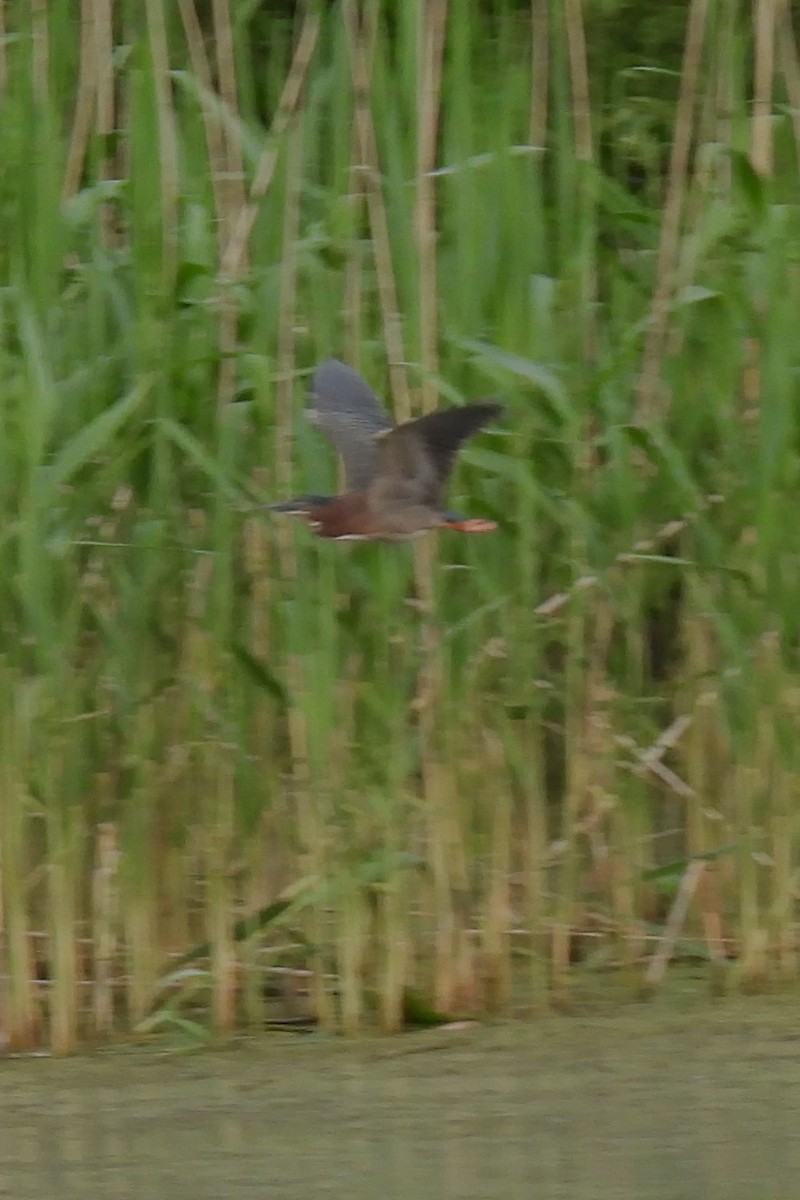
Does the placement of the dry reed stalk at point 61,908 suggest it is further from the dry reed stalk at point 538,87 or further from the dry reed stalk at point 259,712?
the dry reed stalk at point 538,87

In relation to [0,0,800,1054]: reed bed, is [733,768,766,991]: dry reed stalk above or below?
below

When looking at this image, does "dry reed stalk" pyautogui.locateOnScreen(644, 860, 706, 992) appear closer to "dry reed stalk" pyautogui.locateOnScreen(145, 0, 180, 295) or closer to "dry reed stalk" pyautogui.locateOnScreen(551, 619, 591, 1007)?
"dry reed stalk" pyautogui.locateOnScreen(551, 619, 591, 1007)

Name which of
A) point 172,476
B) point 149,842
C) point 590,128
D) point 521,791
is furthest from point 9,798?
point 590,128

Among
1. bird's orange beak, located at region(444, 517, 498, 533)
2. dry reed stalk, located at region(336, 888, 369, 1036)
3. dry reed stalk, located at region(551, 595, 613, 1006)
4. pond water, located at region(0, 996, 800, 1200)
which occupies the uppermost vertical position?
bird's orange beak, located at region(444, 517, 498, 533)

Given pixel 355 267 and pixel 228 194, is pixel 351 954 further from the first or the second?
pixel 228 194

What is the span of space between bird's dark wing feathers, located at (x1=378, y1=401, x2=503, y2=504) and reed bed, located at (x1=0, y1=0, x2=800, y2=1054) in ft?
0.66

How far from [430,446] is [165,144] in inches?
26.5

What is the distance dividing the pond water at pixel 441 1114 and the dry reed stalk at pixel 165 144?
3.71ft

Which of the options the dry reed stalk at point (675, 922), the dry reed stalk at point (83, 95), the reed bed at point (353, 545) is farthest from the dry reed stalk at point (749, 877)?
the dry reed stalk at point (83, 95)

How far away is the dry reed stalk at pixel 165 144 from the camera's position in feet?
11.0

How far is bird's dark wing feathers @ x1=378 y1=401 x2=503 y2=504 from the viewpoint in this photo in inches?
119

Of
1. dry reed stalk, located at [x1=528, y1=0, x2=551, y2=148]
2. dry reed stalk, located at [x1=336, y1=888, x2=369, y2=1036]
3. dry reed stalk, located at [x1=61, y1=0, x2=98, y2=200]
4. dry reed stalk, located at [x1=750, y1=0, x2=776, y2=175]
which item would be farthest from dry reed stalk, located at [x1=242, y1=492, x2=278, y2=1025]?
dry reed stalk, located at [x1=750, y1=0, x2=776, y2=175]

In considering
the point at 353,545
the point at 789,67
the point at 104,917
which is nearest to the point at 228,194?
the point at 353,545

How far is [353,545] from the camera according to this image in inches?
131
